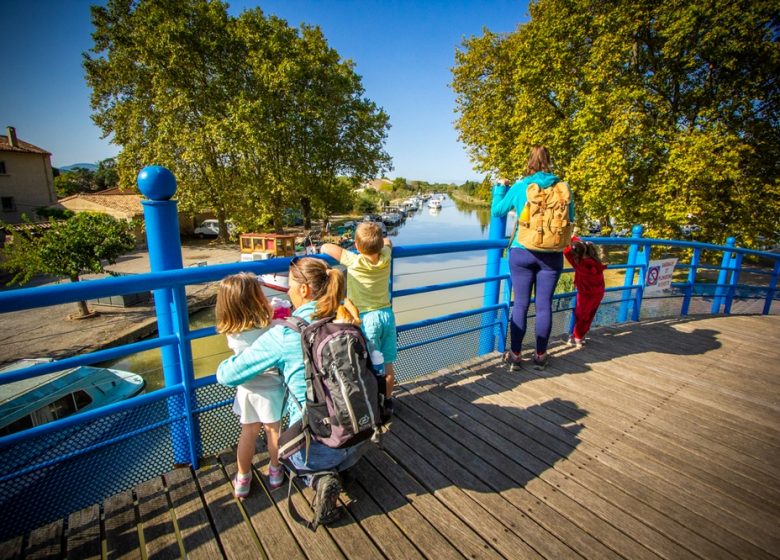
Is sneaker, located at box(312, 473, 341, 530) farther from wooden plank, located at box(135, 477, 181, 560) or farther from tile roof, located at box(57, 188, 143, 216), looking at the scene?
tile roof, located at box(57, 188, 143, 216)

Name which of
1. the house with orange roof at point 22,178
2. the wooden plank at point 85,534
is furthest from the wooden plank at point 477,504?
the house with orange roof at point 22,178

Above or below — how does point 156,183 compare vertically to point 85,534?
above

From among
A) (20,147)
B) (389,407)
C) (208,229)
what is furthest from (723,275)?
(20,147)

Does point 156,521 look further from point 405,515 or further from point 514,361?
point 514,361

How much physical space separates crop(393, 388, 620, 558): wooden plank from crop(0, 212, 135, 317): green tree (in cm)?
1375

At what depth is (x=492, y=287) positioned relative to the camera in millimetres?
3506

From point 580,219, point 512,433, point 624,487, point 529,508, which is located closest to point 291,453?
point 529,508

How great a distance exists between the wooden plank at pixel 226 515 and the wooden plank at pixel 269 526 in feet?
0.10

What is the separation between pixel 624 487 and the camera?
78.7 inches

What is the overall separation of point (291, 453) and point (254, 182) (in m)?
23.0

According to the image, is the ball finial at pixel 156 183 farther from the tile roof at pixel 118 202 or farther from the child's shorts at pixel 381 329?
the tile roof at pixel 118 202

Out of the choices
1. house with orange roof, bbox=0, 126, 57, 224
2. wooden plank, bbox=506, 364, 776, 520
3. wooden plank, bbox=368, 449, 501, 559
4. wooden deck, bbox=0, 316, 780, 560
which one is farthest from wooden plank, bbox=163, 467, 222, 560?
house with orange roof, bbox=0, 126, 57, 224

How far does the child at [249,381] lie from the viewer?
5.70 ft

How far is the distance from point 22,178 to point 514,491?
44.6 m
